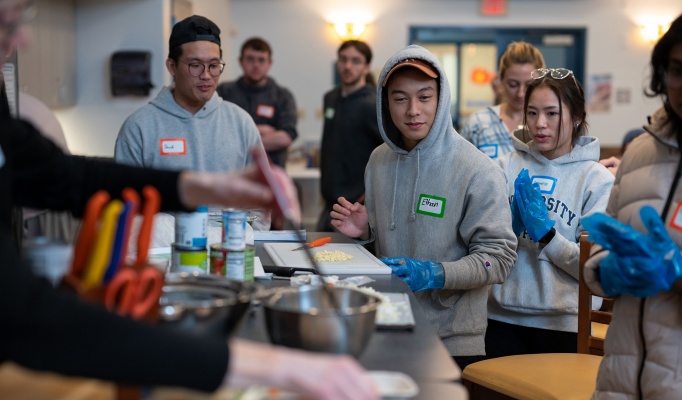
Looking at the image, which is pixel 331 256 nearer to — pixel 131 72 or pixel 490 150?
pixel 490 150

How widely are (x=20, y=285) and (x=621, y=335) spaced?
1.34 m

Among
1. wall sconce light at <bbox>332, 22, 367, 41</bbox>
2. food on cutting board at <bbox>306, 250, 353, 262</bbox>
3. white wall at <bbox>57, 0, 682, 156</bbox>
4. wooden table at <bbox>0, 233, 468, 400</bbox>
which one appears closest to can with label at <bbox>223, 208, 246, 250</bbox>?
wooden table at <bbox>0, 233, 468, 400</bbox>

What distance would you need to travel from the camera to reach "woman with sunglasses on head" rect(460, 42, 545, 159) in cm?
403

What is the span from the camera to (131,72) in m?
5.61

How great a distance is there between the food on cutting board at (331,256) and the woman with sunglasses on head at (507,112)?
1.70 metres

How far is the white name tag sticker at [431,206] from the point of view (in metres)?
2.53

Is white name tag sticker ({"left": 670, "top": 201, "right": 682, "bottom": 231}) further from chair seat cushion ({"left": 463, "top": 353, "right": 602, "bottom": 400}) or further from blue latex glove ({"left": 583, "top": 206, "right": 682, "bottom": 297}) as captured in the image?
chair seat cushion ({"left": 463, "top": 353, "right": 602, "bottom": 400})

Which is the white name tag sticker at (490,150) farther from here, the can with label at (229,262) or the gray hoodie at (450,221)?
the can with label at (229,262)

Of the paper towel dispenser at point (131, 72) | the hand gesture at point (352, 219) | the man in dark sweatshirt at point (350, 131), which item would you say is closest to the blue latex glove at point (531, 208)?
the hand gesture at point (352, 219)

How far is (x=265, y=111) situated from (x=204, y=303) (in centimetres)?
476

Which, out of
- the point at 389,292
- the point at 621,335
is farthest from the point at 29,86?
the point at 621,335

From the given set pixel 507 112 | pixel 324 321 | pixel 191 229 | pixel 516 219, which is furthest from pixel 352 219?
pixel 507 112

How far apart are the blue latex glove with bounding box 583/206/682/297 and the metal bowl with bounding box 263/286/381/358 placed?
596 mm

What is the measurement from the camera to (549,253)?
2793mm
